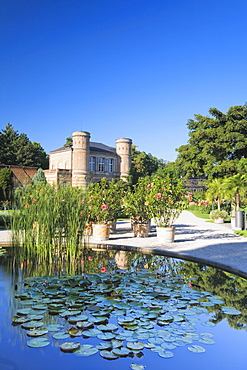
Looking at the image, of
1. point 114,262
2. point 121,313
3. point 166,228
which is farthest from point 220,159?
point 121,313

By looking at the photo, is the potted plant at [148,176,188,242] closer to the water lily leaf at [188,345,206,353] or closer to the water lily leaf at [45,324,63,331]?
the water lily leaf at [45,324,63,331]

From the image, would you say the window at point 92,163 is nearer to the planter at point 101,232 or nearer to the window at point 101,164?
the window at point 101,164

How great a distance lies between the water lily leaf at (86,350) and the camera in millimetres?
2418

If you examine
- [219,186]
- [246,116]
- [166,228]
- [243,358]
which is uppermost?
[246,116]

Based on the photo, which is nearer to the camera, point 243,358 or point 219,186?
point 243,358

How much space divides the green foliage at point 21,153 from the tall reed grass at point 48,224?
3098cm

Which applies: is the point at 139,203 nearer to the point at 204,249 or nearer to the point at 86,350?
the point at 204,249

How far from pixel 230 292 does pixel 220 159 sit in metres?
19.8

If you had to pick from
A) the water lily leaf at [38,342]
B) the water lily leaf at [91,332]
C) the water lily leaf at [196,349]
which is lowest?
the water lily leaf at [196,349]

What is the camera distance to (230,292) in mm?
4125

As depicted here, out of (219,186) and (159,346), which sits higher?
(219,186)

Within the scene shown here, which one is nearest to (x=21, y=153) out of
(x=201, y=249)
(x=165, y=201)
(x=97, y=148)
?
(x=97, y=148)

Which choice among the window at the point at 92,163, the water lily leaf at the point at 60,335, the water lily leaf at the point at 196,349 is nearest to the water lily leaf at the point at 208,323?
the water lily leaf at the point at 196,349

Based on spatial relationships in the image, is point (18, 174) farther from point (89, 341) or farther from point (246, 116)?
point (89, 341)
